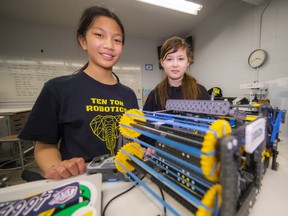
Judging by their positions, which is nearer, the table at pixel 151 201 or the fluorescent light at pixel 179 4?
the table at pixel 151 201

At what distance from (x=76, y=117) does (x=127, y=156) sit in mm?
413

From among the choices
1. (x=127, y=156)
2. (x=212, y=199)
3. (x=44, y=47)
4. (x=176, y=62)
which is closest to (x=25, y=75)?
(x=44, y=47)

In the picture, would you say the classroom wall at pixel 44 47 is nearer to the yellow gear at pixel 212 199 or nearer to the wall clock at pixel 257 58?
the wall clock at pixel 257 58

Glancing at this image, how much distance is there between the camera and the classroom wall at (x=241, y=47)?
5.67 feet

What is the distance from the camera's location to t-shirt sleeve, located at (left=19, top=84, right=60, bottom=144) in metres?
0.62

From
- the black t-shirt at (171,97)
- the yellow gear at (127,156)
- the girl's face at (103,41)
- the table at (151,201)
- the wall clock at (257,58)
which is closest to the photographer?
the table at (151,201)

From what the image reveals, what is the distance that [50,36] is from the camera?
10.2 ft

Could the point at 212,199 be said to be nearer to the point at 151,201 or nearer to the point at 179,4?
the point at 151,201

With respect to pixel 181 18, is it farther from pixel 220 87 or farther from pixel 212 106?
pixel 212 106

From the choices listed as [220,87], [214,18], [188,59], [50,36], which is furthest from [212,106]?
[50,36]

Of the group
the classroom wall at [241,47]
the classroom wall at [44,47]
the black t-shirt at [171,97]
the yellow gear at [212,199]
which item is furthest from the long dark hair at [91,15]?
the classroom wall at [44,47]

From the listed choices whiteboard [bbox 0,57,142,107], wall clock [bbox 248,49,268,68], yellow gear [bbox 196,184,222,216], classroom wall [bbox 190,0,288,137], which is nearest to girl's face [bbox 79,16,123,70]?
yellow gear [bbox 196,184,222,216]

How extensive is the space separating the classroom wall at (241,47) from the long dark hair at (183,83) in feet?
2.55

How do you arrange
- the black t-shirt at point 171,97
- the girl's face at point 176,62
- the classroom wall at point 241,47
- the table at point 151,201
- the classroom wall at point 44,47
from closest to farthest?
1. the table at point 151,201
2. the girl's face at point 176,62
3. the black t-shirt at point 171,97
4. the classroom wall at point 241,47
5. the classroom wall at point 44,47
